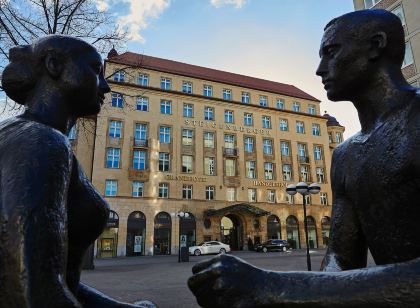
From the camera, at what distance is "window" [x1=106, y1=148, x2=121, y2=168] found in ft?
106

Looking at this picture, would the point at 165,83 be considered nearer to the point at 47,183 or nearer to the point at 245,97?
the point at 245,97

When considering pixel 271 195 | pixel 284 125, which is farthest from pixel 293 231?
pixel 284 125

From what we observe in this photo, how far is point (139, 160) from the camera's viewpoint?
33406 millimetres

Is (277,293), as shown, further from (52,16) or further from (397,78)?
(52,16)

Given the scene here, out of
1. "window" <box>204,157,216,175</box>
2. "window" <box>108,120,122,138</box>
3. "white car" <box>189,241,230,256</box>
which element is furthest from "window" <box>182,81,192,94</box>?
"white car" <box>189,241,230,256</box>

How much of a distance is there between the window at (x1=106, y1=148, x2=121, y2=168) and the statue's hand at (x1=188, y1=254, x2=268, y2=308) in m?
32.9

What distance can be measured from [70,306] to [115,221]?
105ft

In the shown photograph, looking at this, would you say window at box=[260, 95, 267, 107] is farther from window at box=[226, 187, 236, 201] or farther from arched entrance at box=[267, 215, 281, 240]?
arched entrance at box=[267, 215, 281, 240]

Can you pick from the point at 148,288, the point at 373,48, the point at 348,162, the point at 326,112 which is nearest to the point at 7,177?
the point at 348,162

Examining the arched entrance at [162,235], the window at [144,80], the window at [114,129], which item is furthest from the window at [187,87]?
the arched entrance at [162,235]

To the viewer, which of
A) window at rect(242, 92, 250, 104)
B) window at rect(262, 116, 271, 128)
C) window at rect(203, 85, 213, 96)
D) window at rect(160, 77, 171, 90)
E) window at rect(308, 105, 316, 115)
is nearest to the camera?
window at rect(160, 77, 171, 90)

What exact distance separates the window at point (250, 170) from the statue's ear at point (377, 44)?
36.5 m

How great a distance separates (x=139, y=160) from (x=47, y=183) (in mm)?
33351

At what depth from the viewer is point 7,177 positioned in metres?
0.78
